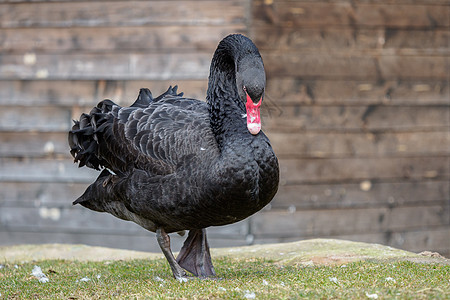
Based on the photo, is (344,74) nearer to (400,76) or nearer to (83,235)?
(400,76)

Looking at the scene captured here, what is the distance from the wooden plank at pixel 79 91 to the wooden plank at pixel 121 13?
2.77ft

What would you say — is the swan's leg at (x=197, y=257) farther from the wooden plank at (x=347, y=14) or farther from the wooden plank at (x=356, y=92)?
the wooden plank at (x=347, y=14)

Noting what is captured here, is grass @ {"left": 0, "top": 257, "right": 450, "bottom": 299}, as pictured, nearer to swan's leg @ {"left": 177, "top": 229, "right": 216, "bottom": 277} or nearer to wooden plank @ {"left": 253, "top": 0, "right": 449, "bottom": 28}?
swan's leg @ {"left": 177, "top": 229, "right": 216, "bottom": 277}

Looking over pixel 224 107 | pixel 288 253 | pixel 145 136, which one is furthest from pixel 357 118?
pixel 145 136

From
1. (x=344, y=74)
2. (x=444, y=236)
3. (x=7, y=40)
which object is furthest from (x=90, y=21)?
(x=444, y=236)

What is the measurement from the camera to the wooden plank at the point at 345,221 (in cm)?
914

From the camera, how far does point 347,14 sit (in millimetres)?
9359

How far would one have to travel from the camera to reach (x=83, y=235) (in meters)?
9.57

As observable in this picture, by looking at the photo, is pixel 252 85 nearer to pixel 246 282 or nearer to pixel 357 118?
pixel 246 282

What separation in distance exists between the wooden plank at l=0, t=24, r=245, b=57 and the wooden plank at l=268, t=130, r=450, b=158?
1.64 meters

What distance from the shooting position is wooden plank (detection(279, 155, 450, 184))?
30.2ft

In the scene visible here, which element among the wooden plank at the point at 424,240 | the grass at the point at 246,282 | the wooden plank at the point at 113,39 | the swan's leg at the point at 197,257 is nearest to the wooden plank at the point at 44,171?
the wooden plank at the point at 113,39

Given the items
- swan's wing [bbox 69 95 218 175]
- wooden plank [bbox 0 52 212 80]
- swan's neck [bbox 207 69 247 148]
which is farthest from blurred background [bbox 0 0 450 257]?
swan's neck [bbox 207 69 247 148]

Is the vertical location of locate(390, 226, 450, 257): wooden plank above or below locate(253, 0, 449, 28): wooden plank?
below
